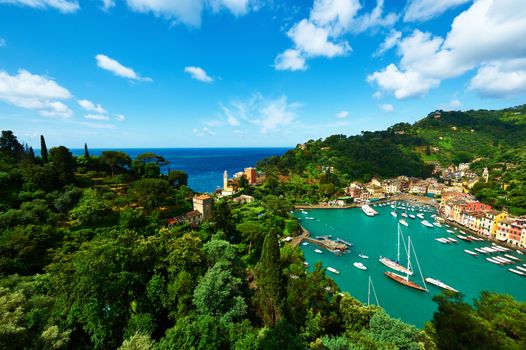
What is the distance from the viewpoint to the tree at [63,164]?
78.3ft

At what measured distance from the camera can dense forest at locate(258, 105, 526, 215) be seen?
167 feet

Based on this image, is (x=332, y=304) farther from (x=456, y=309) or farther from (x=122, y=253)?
(x=122, y=253)

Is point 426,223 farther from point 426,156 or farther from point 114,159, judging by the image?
point 426,156

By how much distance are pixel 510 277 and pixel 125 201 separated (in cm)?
4325

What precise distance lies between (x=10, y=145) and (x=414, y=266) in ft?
169

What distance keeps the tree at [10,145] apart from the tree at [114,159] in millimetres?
8368

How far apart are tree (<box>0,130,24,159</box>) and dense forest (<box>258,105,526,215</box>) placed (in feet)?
152

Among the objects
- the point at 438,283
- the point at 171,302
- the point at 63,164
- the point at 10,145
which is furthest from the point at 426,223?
the point at 10,145

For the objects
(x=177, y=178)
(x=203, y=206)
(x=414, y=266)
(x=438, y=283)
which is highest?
(x=177, y=178)

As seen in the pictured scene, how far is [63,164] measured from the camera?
24078mm

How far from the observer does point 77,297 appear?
9477 mm

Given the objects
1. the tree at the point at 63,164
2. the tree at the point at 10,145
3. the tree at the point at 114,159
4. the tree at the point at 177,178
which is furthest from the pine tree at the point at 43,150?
the tree at the point at 177,178

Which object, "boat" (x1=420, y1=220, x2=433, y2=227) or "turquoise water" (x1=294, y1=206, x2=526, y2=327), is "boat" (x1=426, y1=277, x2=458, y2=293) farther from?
"boat" (x1=420, y1=220, x2=433, y2=227)

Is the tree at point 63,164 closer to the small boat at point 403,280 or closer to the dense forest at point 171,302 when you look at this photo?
the dense forest at point 171,302
